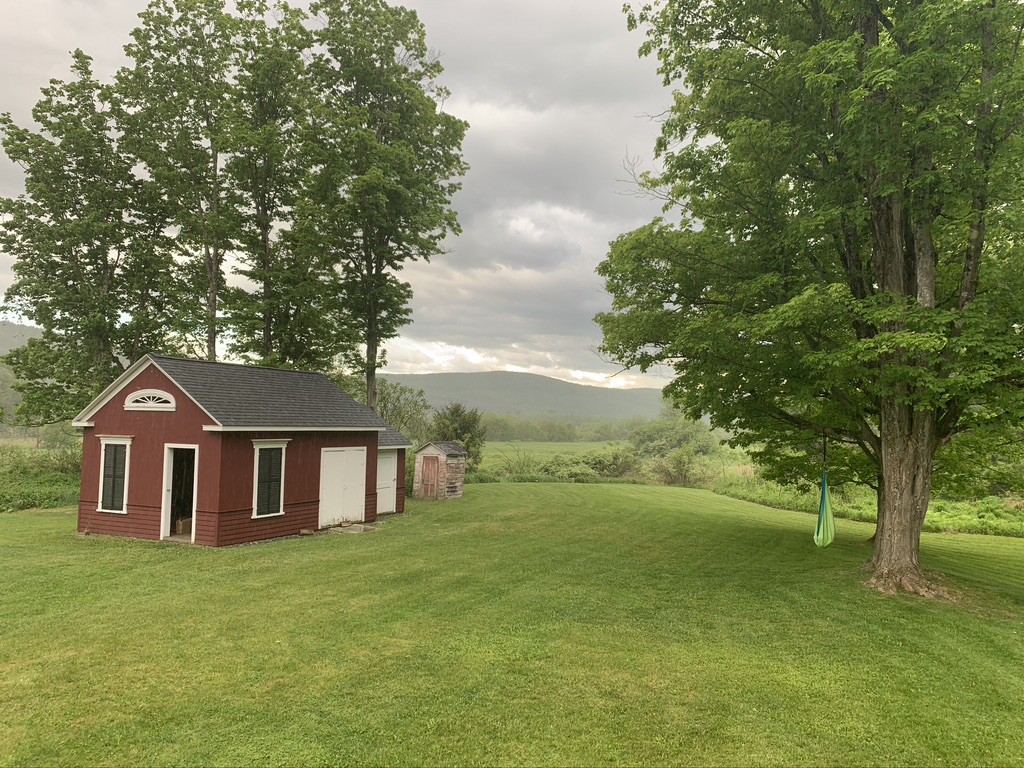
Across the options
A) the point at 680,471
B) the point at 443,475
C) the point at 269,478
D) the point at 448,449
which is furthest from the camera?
the point at 680,471

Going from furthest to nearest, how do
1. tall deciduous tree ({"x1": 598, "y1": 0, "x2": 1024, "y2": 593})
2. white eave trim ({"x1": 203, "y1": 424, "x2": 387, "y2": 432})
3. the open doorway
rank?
the open doorway
white eave trim ({"x1": 203, "y1": 424, "x2": 387, "y2": 432})
tall deciduous tree ({"x1": 598, "y1": 0, "x2": 1024, "y2": 593})

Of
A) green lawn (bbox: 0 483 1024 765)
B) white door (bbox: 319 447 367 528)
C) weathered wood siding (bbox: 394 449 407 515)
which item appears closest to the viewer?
green lawn (bbox: 0 483 1024 765)

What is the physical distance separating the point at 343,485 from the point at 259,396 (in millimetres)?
4346

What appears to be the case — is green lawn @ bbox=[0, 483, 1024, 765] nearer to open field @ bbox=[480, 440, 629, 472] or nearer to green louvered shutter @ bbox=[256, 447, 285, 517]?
green louvered shutter @ bbox=[256, 447, 285, 517]

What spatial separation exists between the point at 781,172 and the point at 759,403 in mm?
5380

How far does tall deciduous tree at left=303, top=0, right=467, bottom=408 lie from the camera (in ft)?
81.0

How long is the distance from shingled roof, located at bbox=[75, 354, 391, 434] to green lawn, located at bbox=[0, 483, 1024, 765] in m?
4.13

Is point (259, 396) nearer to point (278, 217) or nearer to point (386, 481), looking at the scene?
point (386, 481)

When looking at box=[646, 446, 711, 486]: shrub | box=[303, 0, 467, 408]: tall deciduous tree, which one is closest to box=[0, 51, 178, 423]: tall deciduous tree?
box=[303, 0, 467, 408]: tall deciduous tree

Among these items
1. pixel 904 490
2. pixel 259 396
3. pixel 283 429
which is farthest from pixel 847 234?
pixel 259 396

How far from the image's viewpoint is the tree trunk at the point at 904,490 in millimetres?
10445

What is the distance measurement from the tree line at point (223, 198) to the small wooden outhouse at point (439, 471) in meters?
4.54

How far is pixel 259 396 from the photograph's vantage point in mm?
16641

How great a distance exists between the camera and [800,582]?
11.2 m
